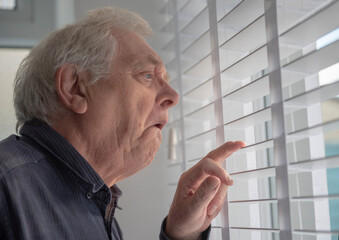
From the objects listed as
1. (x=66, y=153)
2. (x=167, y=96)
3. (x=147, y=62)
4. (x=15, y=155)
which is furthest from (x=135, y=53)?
(x=15, y=155)

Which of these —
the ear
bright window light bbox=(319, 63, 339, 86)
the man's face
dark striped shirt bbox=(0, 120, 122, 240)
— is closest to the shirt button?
dark striped shirt bbox=(0, 120, 122, 240)

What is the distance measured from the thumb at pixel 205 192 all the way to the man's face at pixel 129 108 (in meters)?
0.22

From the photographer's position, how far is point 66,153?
1.26 meters

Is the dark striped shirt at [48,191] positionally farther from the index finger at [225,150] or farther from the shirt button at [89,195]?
the index finger at [225,150]

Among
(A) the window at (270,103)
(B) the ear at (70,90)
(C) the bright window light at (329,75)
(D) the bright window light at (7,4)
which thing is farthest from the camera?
(D) the bright window light at (7,4)

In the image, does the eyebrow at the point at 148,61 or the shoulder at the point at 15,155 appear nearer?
the shoulder at the point at 15,155

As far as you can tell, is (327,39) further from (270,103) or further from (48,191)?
(48,191)

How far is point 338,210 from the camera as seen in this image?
1279mm

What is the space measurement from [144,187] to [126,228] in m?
0.20

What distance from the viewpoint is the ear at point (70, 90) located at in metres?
1.34

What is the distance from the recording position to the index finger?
1231mm

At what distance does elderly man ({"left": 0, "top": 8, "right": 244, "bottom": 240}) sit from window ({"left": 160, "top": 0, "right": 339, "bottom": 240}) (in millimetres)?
121

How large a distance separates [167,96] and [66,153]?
0.38 metres

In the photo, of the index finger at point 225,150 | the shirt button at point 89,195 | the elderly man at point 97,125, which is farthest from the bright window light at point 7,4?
the index finger at point 225,150
